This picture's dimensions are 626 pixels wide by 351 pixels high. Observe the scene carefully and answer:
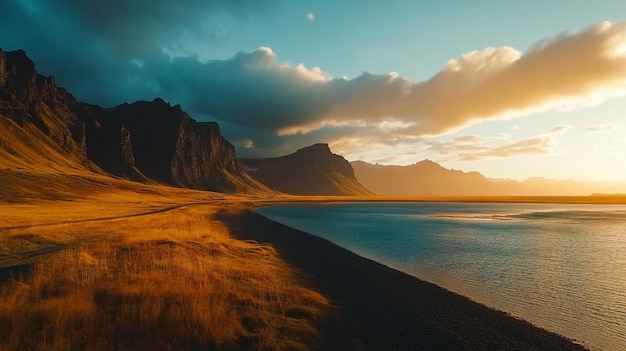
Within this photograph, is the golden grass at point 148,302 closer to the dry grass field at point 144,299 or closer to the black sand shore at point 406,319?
the dry grass field at point 144,299

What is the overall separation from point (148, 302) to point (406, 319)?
14.6 meters

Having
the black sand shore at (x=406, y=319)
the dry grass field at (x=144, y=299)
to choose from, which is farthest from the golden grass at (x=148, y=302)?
the black sand shore at (x=406, y=319)

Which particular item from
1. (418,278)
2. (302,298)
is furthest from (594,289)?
(302,298)

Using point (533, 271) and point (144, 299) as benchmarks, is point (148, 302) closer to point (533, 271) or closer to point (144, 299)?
point (144, 299)

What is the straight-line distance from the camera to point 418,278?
35.4 metres

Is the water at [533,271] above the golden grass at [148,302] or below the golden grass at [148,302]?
below

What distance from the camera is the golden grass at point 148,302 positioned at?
16.6 m

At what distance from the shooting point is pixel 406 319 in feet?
77.2

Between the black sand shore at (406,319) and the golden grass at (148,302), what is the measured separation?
1.65m

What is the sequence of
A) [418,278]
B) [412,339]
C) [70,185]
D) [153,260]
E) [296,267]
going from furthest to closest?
[70,185]
[296,267]
[418,278]
[153,260]
[412,339]

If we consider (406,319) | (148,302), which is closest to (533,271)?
(406,319)

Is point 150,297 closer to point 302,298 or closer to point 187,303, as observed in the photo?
point 187,303

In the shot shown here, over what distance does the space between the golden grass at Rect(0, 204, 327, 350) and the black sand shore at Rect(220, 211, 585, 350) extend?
165 cm

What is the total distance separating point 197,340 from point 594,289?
1285 inches
